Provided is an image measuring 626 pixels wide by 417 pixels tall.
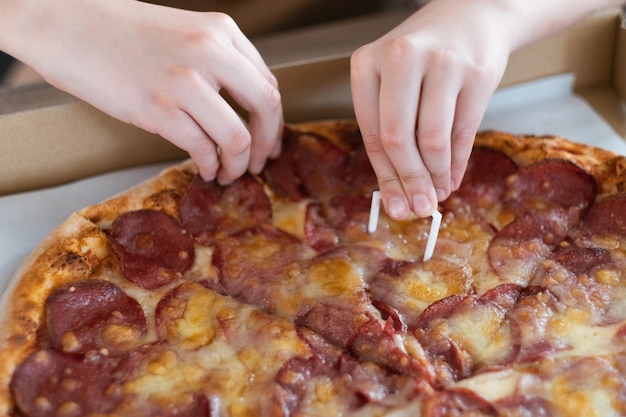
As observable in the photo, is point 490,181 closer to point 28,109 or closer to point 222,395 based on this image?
point 222,395

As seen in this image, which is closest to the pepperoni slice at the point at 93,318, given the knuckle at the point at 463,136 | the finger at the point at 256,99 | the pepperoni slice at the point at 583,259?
the finger at the point at 256,99

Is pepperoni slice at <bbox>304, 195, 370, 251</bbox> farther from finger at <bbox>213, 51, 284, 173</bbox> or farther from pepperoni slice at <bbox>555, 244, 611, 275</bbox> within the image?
pepperoni slice at <bbox>555, 244, 611, 275</bbox>

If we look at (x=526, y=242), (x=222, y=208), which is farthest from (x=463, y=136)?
(x=222, y=208)

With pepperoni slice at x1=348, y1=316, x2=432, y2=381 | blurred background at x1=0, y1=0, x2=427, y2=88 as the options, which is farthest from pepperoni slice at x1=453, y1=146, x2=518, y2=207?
blurred background at x1=0, y1=0, x2=427, y2=88

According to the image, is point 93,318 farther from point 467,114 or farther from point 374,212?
point 467,114

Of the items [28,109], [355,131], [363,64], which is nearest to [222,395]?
[363,64]

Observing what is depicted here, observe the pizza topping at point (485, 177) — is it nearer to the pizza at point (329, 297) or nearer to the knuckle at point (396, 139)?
the pizza at point (329, 297)
